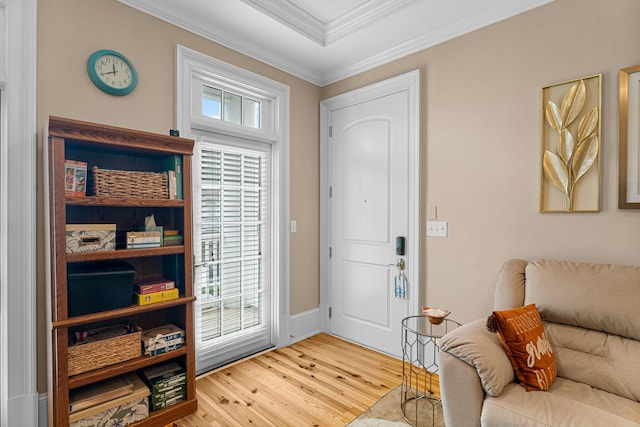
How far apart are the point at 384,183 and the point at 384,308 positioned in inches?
44.5

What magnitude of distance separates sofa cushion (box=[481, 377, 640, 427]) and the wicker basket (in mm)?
2089

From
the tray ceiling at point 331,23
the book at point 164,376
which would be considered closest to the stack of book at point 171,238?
the book at point 164,376

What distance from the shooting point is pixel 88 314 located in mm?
1846

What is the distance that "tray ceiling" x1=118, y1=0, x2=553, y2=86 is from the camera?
2381mm

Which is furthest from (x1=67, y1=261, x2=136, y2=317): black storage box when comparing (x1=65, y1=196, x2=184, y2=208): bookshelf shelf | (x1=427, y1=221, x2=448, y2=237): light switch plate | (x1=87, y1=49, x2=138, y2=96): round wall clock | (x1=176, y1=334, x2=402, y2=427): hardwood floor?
(x1=427, y1=221, x2=448, y2=237): light switch plate

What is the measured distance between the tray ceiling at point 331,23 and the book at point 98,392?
2.36m

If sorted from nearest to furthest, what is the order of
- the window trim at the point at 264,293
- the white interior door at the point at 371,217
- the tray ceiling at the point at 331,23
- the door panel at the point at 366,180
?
the tray ceiling at the point at 331,23 → the window trim at the point at 264,293 → the white interior door at the point at 371,217 → the door panel at the point at 366,180

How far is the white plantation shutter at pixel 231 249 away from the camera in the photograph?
2.75 m

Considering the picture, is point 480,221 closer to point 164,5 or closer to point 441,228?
point 441,228

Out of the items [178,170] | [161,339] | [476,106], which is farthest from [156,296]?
[476,106]

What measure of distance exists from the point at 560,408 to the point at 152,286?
7.05 feet

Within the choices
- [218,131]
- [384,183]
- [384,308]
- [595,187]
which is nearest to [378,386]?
[384,308]

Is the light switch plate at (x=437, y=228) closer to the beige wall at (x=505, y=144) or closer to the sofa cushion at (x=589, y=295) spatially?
the beige wall at (x=505, y=144)

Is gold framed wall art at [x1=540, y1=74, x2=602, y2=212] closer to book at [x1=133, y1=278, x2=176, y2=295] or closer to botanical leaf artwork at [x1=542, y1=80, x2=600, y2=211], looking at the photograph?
botanical leaf artwork at [x1=542, y1=80, x2=600, y2=211]
